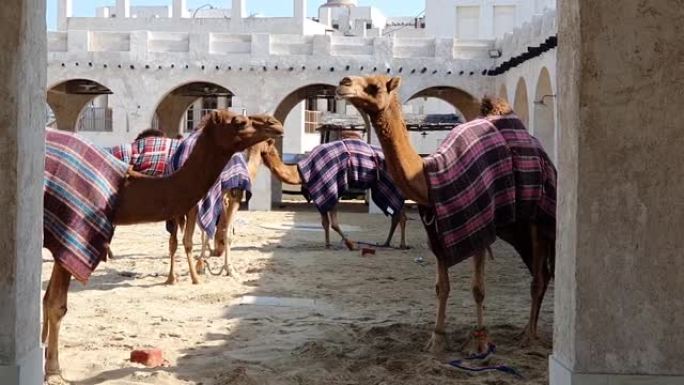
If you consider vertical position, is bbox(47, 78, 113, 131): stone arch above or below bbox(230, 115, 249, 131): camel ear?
above

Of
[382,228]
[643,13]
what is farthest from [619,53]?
[382,228]

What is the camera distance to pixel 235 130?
6.46 meters

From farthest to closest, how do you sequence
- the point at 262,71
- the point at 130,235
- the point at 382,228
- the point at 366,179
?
1. the point at 262,71
2. the point at 382,228
3. the point at 130,235
4. the point at 366,179

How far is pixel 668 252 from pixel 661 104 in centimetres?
63

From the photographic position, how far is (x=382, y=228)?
61.7ft

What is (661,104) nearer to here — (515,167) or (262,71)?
(515,167)

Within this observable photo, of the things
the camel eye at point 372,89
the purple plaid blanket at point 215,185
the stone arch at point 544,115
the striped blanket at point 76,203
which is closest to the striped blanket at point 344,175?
the purple plaid blanket at point 215,185

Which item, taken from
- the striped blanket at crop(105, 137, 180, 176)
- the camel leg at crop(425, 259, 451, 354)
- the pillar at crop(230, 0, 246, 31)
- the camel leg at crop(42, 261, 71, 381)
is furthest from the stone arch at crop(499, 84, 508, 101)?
the camel leg at crop(42, 261, 71, 381)

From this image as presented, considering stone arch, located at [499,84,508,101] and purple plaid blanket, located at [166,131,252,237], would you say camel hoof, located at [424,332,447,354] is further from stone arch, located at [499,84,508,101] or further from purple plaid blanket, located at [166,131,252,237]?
stone arch, located at [499,84,508,101]

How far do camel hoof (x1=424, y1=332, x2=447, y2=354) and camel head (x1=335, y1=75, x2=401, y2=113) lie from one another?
Result: 1.80m

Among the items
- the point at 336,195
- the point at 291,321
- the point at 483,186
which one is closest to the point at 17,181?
the point at 483,186

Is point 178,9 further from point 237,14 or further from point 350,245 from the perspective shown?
point 350,245

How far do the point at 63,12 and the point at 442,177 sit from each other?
31.8 metres

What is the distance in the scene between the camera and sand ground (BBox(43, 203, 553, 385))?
20.1 ft
